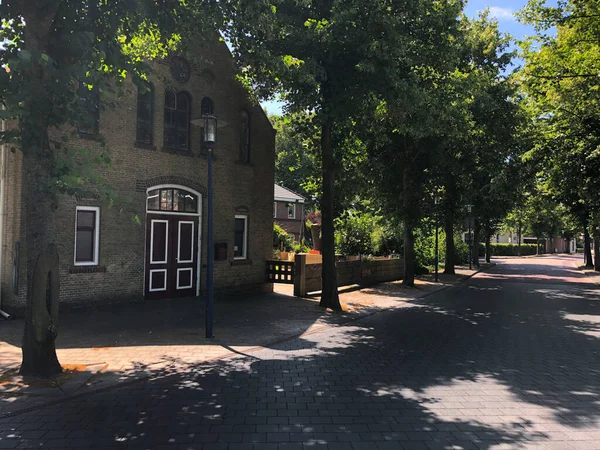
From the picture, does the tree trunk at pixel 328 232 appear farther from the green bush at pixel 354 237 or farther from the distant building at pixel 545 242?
the distant building at pixel 545 242

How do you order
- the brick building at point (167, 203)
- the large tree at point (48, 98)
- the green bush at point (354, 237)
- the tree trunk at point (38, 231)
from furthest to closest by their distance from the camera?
the green bush at point (354, 237) < the brick building at point (167, 203) < the tree trunk at point (38, 231) < the large tree at point (48, 98)

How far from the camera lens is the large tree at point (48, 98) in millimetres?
5410

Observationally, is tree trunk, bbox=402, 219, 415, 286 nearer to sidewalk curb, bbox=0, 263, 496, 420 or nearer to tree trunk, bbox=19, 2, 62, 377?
sidewalk curb, bbox=0, 263, 496, 420

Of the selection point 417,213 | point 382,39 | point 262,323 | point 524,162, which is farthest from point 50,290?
point 524,162

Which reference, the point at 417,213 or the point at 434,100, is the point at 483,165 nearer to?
the point at 417,213

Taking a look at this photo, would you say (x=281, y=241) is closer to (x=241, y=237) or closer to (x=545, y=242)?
(x=241, y=237)

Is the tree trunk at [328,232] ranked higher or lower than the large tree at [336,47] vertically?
lower

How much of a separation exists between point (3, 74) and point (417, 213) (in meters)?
15.1

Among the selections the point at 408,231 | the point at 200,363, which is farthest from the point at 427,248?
the point at 200,363

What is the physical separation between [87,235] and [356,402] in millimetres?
8806

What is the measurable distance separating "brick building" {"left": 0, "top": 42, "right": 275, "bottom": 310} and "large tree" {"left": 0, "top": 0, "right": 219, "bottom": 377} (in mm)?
2637

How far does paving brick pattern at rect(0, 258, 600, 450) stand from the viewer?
162 inches

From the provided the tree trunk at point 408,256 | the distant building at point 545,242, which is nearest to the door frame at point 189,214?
the tree trunk at point 408,256

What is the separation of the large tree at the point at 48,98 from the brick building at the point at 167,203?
2637mm
